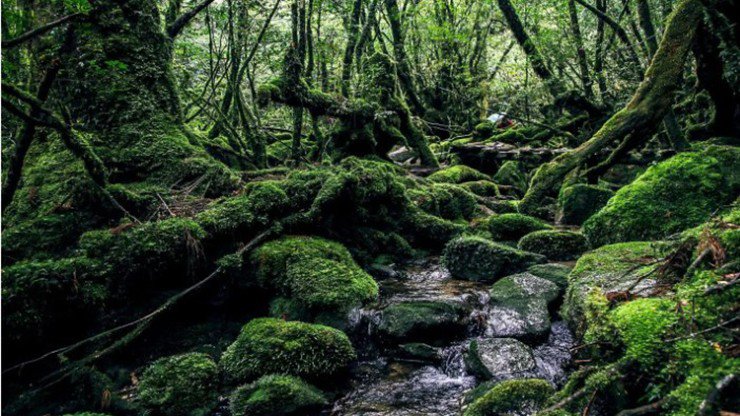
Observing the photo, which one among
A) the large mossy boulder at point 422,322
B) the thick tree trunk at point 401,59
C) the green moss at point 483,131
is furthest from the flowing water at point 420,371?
the thick tree trunk at point 401,59

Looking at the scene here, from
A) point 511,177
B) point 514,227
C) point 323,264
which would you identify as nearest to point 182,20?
point 323,264

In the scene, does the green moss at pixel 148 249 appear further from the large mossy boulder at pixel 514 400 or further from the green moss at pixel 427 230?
the green moss at pixel 427 230

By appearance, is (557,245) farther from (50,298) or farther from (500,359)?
(50,298)

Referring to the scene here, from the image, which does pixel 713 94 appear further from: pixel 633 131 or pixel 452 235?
pixel 452 235

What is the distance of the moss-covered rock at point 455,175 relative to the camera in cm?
1368

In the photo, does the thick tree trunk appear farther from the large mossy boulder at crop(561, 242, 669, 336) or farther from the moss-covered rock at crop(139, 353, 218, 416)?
the moss-covered rock at crop(139, 353, 218, 416)

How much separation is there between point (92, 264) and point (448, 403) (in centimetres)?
425

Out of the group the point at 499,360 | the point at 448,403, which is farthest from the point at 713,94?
the point at 448,403

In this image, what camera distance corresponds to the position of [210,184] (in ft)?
24.8

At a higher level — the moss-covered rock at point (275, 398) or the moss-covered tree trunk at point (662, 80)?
the moss-covered tree trunk at point (662, 80)

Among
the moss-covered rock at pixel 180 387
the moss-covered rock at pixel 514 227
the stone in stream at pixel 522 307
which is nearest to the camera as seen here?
the moss-covered rock at pixel 180 387

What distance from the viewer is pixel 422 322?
491 cm

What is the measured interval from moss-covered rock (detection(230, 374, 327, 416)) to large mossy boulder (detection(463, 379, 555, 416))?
1405 millimetres

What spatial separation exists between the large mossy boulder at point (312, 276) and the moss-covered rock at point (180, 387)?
150 cm
